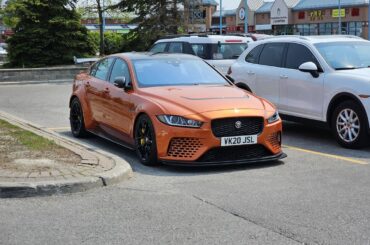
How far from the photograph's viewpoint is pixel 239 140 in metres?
7.54

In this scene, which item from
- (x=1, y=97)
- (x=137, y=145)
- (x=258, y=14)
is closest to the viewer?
(x=137, y=145)

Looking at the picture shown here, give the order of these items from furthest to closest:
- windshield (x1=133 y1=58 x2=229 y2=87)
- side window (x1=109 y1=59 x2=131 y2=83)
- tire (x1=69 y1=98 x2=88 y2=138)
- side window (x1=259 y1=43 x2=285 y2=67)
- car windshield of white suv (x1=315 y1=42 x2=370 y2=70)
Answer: side window (x1=259 y1=43 x2=285 y2=67)
tire (x1=69 y1=98 x2=88 y2=138)
car windshield of white suv (x1=315 y1=42 x2=370 y2=70)
side window (x1=109 y1=59 x2=131 y2=83)
windshield (x1=133 y1=58 x2=229 y2=87)

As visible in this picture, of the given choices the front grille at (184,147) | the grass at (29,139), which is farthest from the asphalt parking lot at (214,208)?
the grass at (29,139)

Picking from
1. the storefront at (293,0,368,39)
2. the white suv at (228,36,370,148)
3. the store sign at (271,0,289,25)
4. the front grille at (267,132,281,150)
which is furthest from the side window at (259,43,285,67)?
the store sign at (271,0,289,25)

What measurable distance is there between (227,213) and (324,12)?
84503 millimetres

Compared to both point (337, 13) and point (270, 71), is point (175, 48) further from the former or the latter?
point (337, 13)

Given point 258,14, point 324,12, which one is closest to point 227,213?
point 324,12

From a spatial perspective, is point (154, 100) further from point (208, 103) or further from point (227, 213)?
point (227, 213)

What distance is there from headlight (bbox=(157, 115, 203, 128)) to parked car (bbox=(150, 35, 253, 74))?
7.68m

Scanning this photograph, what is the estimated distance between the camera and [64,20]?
29844 mm

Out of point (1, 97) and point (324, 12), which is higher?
point (324, 12)

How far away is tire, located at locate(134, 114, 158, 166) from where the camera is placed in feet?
25.2

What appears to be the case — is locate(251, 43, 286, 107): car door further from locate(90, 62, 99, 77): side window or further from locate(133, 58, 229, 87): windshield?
locate(90, 62, 99, 77): side window

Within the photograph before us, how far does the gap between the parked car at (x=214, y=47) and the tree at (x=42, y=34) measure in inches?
593
